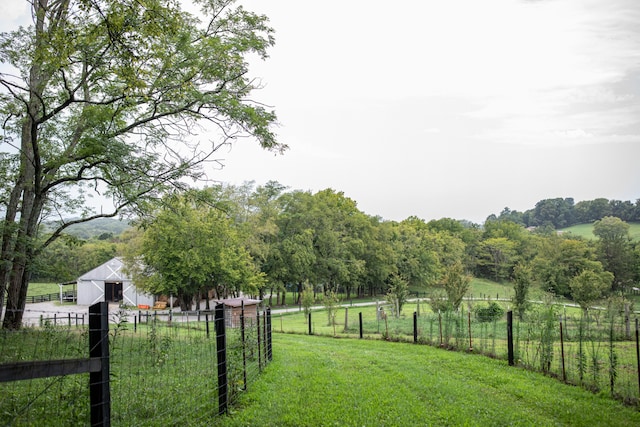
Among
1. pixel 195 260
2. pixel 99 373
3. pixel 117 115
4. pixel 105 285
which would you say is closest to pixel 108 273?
pixel 105 285

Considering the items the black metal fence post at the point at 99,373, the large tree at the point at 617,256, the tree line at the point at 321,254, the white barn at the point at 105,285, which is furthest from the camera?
the large tree at the point at 617,256

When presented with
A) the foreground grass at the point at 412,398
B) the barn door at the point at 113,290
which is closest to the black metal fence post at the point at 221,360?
the foreground grass at the point at 412,398

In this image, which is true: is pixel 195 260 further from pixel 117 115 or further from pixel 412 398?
pixel 412 398

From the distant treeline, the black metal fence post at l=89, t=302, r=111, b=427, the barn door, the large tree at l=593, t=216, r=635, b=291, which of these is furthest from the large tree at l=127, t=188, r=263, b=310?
the distant treeline

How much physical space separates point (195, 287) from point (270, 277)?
434 inches

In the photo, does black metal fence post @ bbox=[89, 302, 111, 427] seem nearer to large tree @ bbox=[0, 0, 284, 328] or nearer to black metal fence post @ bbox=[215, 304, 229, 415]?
black metal fence post @ bbox=[215, 304, 229, 415]

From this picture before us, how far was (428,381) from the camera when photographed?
8.72 metres

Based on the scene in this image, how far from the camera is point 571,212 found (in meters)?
109

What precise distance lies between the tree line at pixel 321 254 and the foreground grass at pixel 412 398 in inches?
304

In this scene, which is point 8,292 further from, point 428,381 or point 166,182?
point 428,381

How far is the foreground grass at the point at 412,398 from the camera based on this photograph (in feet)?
20.3

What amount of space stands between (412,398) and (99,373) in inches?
213

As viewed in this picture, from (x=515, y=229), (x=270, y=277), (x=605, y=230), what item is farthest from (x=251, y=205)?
(x=515, y=229)

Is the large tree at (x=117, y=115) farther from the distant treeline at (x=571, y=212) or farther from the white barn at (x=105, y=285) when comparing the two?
the distant treeline at (x=571, y=212)
